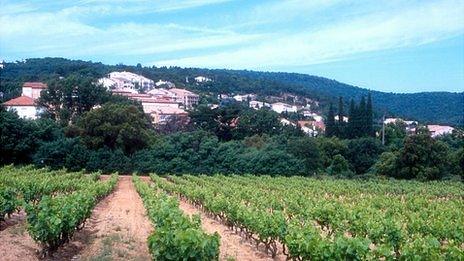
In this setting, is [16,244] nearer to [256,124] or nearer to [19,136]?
[19,136]

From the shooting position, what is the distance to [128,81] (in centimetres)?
14538

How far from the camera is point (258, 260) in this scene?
13.8m

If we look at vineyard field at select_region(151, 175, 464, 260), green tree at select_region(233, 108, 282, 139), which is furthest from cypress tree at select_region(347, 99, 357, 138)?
vineyard field at select_region(151, 175, 464, 260)

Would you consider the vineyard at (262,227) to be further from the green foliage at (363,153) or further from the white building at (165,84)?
the white building at (165,84)

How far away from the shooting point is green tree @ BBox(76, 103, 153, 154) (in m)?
51.0

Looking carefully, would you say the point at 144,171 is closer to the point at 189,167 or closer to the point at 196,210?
the point at 189,167

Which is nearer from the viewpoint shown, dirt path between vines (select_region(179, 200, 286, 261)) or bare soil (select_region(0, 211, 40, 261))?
bare soil (select_region(0, 211, 40, 261))

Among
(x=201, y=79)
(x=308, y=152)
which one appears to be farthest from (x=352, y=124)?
(x=201, y=79)

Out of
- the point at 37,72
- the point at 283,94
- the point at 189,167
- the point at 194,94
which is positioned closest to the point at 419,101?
the point at 283,94

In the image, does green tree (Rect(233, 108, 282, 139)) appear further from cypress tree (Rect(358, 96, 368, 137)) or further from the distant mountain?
the distant mountain

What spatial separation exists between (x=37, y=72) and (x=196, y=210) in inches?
4755

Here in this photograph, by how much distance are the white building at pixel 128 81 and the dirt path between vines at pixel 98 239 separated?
11473cm

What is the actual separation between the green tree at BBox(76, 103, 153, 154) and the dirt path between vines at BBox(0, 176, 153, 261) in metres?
28.0

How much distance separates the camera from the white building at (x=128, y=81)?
137625 mm
